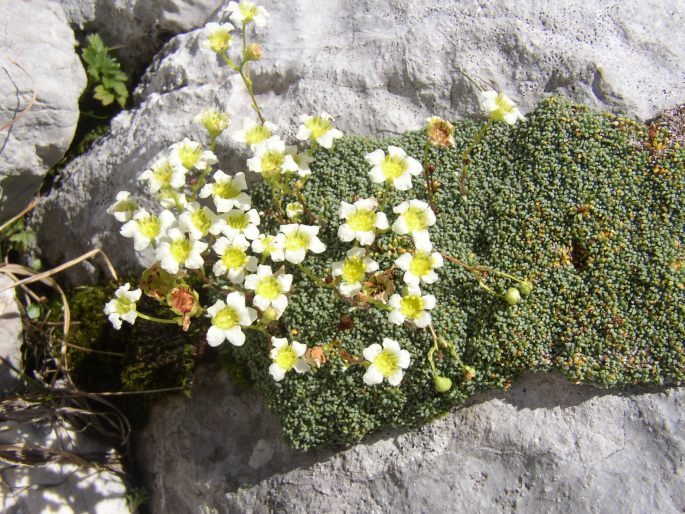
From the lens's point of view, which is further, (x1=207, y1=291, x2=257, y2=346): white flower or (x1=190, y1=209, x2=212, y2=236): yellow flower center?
(x1=190, y1=209, x2=212, y2=236): yellow flower center

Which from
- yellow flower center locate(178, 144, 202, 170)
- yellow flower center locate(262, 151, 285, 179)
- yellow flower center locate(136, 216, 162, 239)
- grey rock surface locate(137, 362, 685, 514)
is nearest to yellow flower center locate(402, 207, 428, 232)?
yellow flower center locate(262, 151, 285, 179)

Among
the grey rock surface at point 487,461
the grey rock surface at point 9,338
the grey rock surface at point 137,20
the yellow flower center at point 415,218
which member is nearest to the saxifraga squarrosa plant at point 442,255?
the yellow flower center at point 415,218

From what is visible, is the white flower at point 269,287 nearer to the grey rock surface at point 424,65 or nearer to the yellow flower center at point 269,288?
the yellow flower center at point 269,288

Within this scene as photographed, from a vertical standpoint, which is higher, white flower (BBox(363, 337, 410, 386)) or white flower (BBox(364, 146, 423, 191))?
white flower (BBox(364, 146, 423, 191))

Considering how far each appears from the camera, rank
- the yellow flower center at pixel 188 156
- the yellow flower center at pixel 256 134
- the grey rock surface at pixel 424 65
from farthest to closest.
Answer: the grey rock surface at pixel 424 65
the yellow flower center at pixel 256 134
the yellow flower center at pixel 188 156

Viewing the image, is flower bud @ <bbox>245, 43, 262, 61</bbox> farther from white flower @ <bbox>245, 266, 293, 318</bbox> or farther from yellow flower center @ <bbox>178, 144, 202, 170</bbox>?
white flower @ <bbox>245, 266, 293, 318</bbox>
